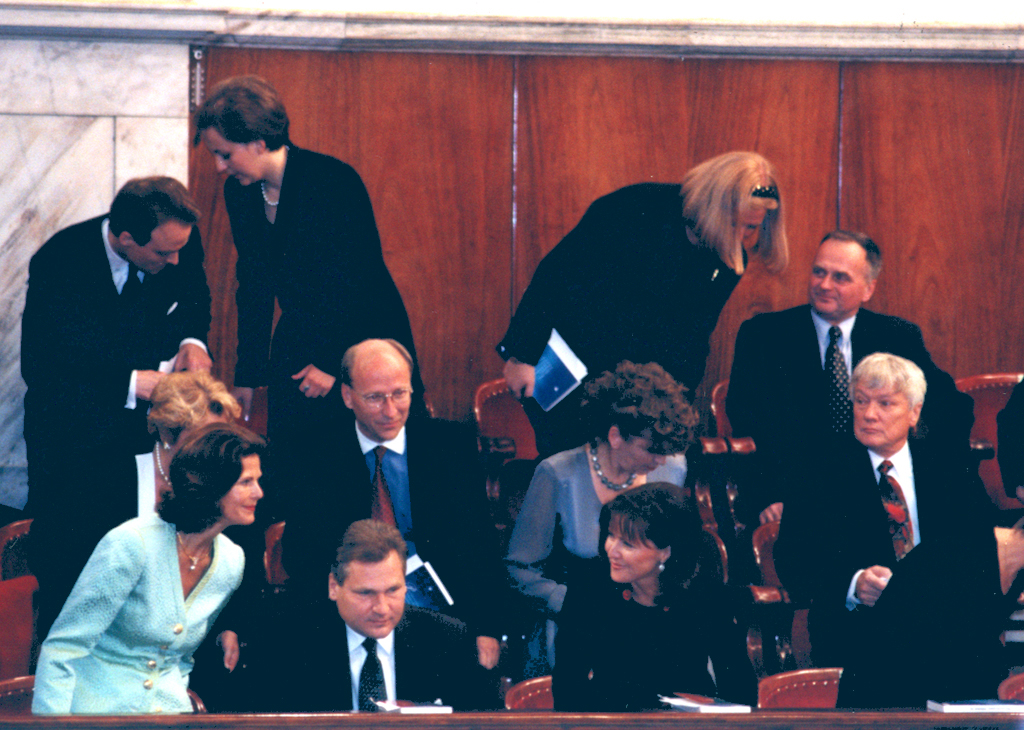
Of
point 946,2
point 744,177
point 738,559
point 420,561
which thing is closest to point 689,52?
point 946,2

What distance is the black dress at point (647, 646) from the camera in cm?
252

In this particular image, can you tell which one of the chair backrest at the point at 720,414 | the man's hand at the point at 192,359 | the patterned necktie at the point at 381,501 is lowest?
the patterned necktie at the point at 381,501

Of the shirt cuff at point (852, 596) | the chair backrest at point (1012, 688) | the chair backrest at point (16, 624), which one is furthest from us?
the shirt cuff at point (852, 596)

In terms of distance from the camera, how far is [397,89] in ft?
15.7

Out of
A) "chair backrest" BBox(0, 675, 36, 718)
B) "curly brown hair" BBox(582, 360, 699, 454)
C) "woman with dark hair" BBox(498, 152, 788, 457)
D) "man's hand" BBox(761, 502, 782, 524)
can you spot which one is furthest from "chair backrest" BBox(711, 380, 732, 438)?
"chair backrest" BBox(0, 675, 36, 718)

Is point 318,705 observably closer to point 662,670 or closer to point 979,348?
point 662,670

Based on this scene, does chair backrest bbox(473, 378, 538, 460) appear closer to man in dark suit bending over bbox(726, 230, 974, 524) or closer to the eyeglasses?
man in dark suit bending over bbox(726, 230, 974, 524)

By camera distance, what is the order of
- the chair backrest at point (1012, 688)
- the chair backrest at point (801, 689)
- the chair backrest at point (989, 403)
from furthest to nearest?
the chair backrest at point (989, 403)
the chair backrest at point (801, 689)
the chair backrest at point (1012, 688)

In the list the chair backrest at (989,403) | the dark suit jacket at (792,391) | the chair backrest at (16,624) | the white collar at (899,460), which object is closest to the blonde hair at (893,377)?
the white collar at (899,460)

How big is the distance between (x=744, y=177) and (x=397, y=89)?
163cm

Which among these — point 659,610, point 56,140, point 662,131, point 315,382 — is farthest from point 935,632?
point 56,140

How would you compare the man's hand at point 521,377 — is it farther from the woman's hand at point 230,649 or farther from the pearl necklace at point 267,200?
the woman's hand at point 230,649

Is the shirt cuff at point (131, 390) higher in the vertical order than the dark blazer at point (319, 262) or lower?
lower

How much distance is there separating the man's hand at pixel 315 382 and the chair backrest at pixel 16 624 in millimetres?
945
